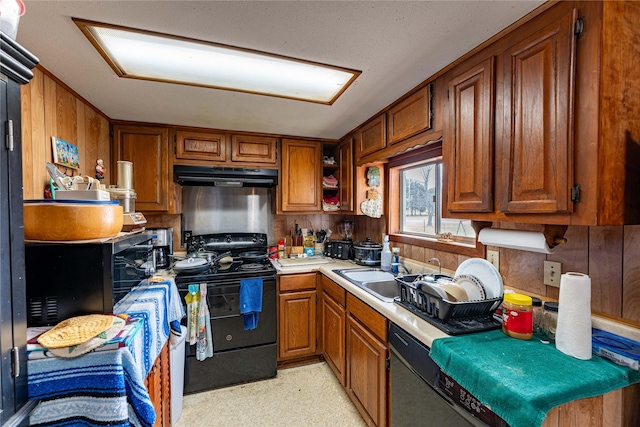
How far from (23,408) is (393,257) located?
81.2 inches

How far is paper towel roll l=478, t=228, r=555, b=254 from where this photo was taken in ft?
3.58

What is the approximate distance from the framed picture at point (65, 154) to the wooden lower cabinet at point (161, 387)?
1.24 m

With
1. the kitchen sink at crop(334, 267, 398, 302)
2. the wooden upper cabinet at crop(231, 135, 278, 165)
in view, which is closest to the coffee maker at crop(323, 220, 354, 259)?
the kitchen sink at crop(334, 267, 398, 302)

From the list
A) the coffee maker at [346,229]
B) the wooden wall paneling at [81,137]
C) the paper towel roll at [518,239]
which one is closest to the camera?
the paper towel roll at [518,239]

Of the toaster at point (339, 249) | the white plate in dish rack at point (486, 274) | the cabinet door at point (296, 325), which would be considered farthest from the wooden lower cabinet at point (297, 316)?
the white plate in dish rack at point (486, 274)

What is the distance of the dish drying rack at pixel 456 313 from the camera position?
1.14 meters

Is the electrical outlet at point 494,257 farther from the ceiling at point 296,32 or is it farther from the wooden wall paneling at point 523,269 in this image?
the ceiling at point 296,32

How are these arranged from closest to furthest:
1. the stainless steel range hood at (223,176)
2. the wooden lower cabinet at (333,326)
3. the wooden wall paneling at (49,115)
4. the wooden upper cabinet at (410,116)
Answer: the wooden wall paneling at (49,115)
the wooden upper cabinet at (410,116)
the wooden lower cabinet at (333,326)
the stainless steel range hood at (223,176)

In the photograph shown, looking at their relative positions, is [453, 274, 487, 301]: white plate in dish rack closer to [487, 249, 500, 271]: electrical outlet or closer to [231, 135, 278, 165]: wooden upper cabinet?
[487, 249, 500, 271]: electrical outlet

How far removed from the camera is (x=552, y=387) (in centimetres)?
77

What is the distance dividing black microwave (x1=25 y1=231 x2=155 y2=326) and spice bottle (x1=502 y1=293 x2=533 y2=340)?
1.55 m

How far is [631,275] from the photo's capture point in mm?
967

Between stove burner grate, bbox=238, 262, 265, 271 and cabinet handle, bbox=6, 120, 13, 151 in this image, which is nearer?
cabinet handle, bbox=6, 120, 13, 151

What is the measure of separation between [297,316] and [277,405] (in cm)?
66
